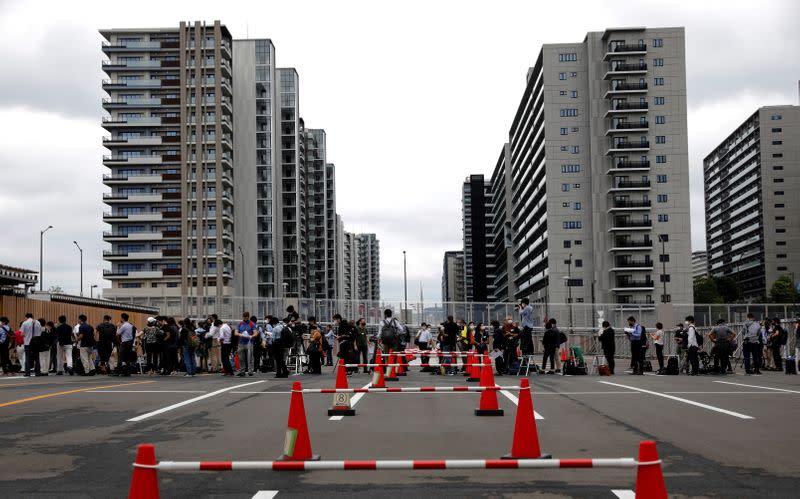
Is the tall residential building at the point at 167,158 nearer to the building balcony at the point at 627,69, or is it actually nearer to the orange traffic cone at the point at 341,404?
the building balcony at the point at 627,69

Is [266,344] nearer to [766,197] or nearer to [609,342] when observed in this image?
[609,342]

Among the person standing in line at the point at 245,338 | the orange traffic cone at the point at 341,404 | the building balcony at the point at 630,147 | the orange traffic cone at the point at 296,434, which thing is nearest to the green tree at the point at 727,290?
the building balcony at the point at 630,147

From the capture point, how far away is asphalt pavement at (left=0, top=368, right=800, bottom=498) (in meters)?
7.48

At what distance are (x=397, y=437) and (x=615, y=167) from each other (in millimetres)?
91786

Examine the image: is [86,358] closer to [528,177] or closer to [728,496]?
[728,496]

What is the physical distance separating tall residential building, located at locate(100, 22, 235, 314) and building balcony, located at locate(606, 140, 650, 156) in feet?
157

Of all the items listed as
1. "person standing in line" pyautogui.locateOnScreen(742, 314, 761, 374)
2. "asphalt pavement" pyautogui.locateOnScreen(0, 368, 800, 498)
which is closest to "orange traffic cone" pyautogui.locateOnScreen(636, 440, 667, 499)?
"asphalt pavement" pyautogui.locateOnScreen(0, 368, 800, 498)

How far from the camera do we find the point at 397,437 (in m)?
10.6

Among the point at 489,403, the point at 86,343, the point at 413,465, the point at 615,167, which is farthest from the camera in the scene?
the point at 615,167

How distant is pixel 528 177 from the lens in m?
121

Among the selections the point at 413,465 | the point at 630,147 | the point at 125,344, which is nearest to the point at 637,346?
the point at 125,344

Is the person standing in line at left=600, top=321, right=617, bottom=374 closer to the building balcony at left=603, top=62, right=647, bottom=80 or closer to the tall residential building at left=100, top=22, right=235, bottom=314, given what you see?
the tall residential building at left=100, top=22, right=235, bottom=314

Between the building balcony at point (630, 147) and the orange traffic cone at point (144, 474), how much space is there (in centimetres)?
9713

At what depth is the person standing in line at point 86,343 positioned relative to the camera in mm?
24984
